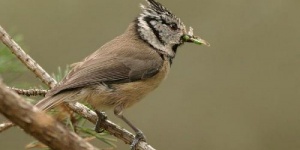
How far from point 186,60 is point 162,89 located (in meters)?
0.39

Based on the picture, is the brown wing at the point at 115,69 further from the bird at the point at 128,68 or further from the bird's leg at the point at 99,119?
the bird's leg at the point at 99,119

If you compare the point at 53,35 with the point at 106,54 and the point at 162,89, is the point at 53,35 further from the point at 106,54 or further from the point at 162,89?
the point at 106,54

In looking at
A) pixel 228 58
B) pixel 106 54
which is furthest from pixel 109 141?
pixel 228 58

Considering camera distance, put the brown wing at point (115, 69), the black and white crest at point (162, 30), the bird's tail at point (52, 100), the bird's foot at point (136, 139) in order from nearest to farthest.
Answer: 1. the bird's tail at point (52, 100)
2. the bird's foot at point (136, 139)
3. the brown wing at point (115, 69)
4. the black and white crest at point (162, 30)

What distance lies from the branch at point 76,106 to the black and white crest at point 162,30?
87 cm

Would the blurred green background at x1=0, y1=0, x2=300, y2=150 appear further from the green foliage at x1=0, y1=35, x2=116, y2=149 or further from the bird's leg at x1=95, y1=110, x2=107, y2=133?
the green foliage at x1=0, y1=35, x2=116, y2=149

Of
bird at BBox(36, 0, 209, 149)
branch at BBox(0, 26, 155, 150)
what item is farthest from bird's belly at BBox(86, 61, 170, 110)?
branch at BBox(0, 26, 155, 150)

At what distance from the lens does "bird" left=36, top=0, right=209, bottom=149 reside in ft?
11.3

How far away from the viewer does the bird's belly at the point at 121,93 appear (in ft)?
11.8

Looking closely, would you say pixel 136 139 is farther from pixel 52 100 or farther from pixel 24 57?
pixel 24 57

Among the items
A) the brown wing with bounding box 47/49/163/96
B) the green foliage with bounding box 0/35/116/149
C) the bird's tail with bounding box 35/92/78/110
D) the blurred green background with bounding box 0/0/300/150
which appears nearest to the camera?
the green foliage with bounding box 0/35/116/149

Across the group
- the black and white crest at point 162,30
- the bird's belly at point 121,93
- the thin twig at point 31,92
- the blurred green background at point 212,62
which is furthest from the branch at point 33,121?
the blurred green background at point 212,62

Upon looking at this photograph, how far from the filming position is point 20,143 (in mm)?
5906

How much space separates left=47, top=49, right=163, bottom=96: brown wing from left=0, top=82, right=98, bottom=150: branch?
142 centimetres
